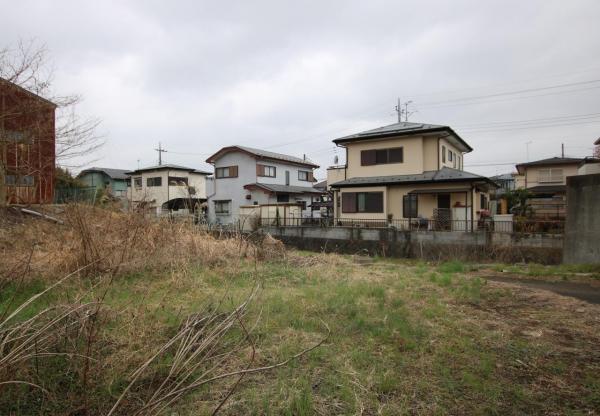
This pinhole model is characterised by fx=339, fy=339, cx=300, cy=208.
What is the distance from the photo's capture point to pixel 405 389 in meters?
2.59

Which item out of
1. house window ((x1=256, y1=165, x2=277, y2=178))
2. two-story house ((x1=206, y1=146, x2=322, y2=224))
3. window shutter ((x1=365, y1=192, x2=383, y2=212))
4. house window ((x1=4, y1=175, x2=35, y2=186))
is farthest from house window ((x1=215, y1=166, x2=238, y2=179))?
house window ((x1=4, y1=175, x2=35, y2=186))

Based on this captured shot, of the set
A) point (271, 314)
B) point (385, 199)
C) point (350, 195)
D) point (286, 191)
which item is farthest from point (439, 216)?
point (271, 314)

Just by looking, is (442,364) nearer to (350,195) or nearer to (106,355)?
(106,355)

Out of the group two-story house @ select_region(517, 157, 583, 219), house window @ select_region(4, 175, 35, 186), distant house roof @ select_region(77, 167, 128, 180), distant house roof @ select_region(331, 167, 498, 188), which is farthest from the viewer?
distant house roof @ select_region(77, 167, 128, 180)

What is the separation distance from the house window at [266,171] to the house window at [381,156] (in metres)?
9.52

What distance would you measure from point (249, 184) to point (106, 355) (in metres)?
24.3

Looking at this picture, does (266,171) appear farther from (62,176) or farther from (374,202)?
(62,176)

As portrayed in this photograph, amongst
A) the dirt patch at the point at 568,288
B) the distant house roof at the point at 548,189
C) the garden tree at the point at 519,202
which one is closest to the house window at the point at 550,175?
the distant house roof at the point at 548,189

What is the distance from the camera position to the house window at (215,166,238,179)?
28109 mm

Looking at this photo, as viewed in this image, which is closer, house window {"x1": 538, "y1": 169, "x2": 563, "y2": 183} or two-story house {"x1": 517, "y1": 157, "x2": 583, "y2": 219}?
two-story house {"x1": 517, "y1": 157, "x2": 583, "y2": 219}

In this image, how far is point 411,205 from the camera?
18750 mm

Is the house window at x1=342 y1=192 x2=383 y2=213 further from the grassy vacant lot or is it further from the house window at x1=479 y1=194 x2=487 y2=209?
the grassy vacant lot

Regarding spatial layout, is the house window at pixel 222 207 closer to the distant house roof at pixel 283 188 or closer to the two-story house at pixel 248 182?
the two-story house at pixel 248 182

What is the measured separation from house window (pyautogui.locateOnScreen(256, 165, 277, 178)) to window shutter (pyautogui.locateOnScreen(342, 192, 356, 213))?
930 centimetres
